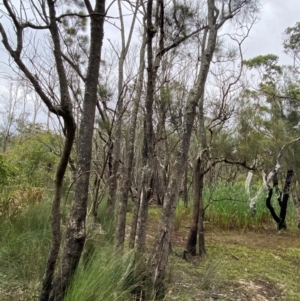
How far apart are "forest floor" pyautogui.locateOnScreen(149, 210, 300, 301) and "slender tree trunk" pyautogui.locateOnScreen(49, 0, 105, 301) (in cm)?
80

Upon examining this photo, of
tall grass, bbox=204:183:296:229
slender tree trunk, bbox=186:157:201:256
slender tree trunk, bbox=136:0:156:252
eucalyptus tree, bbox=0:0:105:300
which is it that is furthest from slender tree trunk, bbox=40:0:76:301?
tall grass, bbox=204:183:296:229

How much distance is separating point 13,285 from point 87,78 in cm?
164

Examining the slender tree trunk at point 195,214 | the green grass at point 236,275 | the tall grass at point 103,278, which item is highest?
the slender tree trunk at point 195,214

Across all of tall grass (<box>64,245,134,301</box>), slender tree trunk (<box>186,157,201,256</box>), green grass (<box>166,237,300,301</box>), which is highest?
slender tree trunk (<box>186,157,201,256</box>)

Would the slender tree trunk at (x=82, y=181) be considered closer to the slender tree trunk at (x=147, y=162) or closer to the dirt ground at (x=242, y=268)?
the dirt ground at (x=242, y=268)

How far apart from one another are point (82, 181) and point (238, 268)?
3.39 metres

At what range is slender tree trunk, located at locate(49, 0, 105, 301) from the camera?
7.20 feet

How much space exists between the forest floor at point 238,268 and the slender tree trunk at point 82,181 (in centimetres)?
80

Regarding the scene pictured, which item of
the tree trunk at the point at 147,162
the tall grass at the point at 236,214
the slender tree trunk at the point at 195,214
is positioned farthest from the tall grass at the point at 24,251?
the tall grass at the point at 236,214

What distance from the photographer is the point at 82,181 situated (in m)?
2.28

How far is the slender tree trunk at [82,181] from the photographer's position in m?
2.19

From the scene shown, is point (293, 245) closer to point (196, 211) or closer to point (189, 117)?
point (196, 211)

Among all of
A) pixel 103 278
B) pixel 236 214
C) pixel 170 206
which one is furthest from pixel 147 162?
pixel 236 214

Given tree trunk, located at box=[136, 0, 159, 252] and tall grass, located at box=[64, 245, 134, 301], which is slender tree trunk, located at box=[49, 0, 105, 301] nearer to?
tall grass, located at box=[64, 245, 134, 301]
